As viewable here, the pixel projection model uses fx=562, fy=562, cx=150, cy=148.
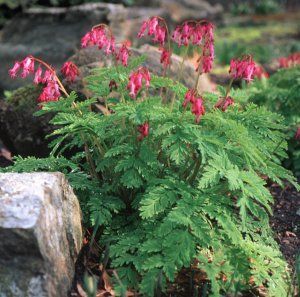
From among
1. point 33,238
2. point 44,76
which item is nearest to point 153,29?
point 44,76

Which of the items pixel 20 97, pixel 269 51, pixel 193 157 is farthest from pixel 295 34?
pixel 193 157

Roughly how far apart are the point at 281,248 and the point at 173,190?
3.96ft

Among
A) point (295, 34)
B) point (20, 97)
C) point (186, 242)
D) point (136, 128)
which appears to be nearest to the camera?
point (186, 242)

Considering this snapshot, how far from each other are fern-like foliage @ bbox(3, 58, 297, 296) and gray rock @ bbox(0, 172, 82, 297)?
1.09 ft

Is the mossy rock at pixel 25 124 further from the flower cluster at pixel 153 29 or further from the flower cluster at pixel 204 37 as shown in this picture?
the flower cluster at pixel 204 37

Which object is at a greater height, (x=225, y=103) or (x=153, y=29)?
(x=153, y=29)

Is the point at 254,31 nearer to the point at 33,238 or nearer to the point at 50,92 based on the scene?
the point at 50,92

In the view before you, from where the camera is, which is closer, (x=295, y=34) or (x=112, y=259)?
(x=112, y=259)

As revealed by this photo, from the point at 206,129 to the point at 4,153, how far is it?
8.92 feet

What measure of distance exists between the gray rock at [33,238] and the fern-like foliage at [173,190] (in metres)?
0.33

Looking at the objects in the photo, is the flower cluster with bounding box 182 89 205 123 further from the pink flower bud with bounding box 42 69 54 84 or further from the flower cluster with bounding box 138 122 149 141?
the pink flower bud with bounding box 42 69 54 84

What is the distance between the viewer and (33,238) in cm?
300

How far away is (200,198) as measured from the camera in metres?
3.46

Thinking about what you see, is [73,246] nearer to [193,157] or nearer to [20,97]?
[193,157]
